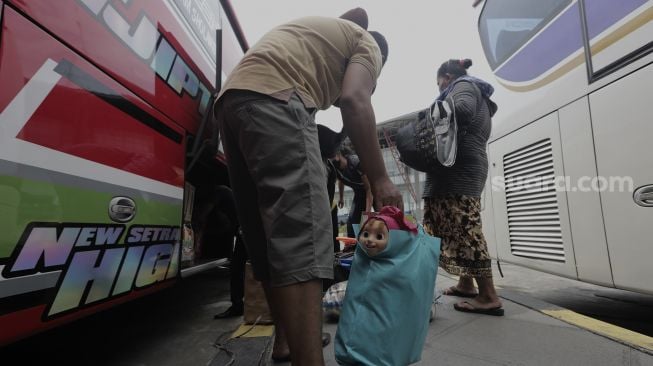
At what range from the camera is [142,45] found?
1.39 m

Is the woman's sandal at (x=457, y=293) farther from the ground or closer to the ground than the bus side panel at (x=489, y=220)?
closer to the ground

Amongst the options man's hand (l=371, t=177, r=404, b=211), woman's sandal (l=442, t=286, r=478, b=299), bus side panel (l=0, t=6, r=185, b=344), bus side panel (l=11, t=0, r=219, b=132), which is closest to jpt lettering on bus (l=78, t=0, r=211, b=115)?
bus side panel (l=11, t=0, r=219, b=132)

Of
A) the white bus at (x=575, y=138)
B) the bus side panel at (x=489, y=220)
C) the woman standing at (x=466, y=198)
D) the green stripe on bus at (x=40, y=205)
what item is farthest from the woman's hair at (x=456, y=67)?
the green stripe on bus at (x=40, y=205)

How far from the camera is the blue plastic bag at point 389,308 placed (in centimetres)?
91

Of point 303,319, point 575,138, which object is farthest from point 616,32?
point 303,319

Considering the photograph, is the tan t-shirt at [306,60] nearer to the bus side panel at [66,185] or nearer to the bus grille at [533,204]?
the bus side panel at [66,185]

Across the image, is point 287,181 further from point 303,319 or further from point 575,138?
point 575,138

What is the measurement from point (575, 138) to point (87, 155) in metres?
2.57

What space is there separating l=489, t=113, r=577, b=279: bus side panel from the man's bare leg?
2.03 m

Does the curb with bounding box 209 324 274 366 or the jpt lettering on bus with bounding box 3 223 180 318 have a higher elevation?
the jpt lettering on bus with bounding box 3 223 180 318

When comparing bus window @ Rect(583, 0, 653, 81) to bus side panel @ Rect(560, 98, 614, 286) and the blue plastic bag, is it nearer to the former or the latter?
bus side panel @ Rect(560, 98, 614, 286)

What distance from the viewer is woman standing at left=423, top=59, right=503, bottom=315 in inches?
76.6

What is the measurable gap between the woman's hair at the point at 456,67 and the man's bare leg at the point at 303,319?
2.12 m

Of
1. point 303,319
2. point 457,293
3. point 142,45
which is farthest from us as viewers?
point 457,293
